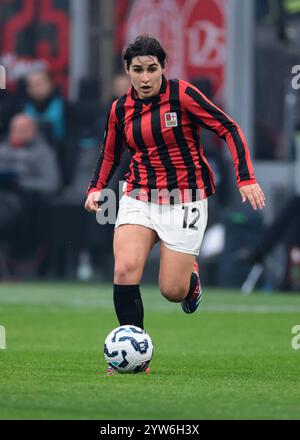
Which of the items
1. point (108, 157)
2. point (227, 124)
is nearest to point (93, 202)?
point (108, 157)

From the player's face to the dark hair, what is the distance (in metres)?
0.02

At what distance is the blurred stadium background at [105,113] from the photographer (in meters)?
19.8

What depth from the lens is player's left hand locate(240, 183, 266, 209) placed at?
9.42 m

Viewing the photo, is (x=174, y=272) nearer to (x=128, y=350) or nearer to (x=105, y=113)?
(x=128, y=350)

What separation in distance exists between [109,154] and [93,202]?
447mm

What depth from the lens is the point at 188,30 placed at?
71.1ft

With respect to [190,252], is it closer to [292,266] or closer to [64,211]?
[292,266]

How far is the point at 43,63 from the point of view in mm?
22047

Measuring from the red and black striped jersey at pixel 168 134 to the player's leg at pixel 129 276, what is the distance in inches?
16.1

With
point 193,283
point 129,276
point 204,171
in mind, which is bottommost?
point 193,283

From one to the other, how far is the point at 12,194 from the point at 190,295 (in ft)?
32.4

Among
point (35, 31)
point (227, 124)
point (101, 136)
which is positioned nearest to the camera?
point (227, 124)

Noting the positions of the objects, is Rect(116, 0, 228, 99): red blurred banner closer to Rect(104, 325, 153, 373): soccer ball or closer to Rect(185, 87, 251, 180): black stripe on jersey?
Rect(185, 87, 251, 180): black stripe on jersey

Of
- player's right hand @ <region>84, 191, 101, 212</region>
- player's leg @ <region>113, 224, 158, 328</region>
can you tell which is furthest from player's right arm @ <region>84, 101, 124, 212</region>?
player's leg @ <region>113, 224, 158, 328</region>
